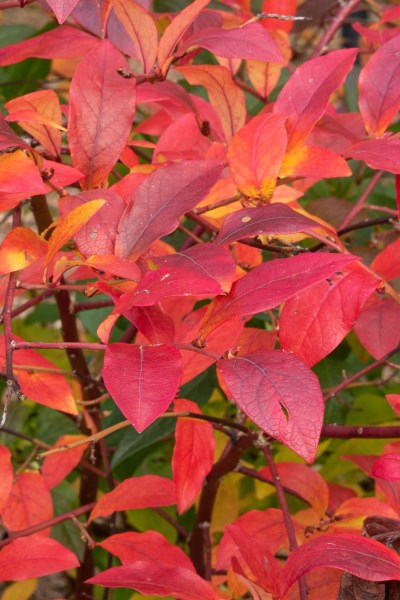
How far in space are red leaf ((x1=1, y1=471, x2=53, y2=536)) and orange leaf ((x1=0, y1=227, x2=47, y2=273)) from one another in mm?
280

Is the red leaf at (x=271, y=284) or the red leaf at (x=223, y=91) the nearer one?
the red leaf at (x=271, y=284)

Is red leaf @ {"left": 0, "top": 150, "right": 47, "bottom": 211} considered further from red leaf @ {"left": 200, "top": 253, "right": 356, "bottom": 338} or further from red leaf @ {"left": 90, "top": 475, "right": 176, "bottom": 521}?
red leaf @ {"left": 90, "top": 475, "right": 176, "bottom": 521}

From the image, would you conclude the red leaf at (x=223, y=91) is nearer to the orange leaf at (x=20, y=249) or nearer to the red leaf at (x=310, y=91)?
the red leaf at (x=310, y=91)

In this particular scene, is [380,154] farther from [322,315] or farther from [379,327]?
[379,327]

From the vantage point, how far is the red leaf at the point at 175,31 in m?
0.58

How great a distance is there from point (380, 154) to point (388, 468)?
8.1 inches

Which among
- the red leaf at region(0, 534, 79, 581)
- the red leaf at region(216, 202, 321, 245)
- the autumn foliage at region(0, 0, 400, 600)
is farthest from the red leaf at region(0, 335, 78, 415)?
the red leaf at region(216, 202, 321, 245)

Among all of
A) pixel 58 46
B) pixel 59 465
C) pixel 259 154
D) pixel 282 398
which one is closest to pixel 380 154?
pixel 259 154

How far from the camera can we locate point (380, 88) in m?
0.63

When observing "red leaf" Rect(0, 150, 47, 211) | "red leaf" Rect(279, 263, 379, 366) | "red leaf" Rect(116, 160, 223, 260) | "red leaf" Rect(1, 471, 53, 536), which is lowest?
"red leaf" Rect(1, 471, 53, 536)

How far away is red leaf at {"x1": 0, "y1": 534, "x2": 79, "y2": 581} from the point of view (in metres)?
0.62

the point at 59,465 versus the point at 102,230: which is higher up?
the point at 102,230

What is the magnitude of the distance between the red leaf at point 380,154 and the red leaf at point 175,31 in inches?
5.7

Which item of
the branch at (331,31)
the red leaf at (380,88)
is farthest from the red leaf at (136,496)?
the branch at (331,31)
